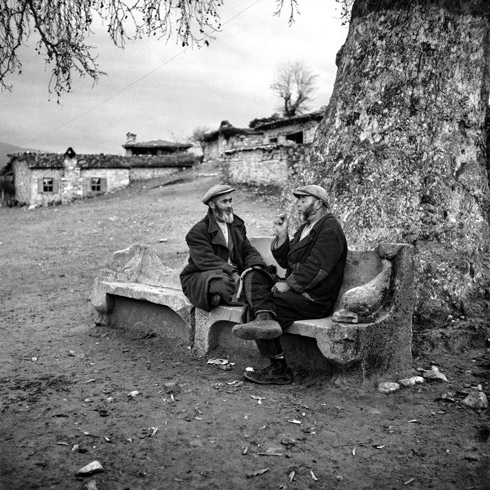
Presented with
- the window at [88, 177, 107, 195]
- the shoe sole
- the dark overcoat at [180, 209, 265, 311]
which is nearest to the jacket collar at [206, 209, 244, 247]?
the dark overcoat at [180, 209, 265, 311]

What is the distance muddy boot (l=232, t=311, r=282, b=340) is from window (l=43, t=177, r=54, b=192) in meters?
27.4

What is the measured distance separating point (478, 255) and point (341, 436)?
2.94 m

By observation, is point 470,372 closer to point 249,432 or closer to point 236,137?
point 249,432

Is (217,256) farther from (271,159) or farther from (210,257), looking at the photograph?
(271,159)

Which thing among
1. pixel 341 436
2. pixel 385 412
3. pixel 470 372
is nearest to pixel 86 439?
pixel 341 436

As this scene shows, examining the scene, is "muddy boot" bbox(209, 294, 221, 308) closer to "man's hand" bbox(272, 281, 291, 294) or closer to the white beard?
"man's hand" bbox(272, 281, 291, 294)

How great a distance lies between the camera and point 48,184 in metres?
29.6

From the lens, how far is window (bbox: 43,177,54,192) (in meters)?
29.6

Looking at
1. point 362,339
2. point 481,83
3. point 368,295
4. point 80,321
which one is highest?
point 481,83

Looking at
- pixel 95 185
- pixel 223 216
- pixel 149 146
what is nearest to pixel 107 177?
pixel 95 185

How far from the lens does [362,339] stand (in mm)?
4188

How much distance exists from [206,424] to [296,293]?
129cm

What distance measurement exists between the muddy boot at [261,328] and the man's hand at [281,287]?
218 mm

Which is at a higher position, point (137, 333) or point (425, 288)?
point (425, 288)
